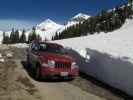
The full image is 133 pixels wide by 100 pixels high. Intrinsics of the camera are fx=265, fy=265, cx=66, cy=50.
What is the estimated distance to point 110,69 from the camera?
12.2 m

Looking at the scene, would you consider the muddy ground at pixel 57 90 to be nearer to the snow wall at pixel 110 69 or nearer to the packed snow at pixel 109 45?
the snow wall at pixel 110 69

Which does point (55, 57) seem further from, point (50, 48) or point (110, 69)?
point (110, 69)

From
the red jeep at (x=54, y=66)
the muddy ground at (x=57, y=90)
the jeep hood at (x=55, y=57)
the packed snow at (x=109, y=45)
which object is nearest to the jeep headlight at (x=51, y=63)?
the red jeep at (x=54, y=66)

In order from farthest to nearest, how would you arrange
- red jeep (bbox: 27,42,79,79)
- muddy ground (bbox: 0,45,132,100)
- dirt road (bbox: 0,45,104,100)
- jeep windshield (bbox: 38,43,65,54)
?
jeep windshield (bbox: 38,43,65,54), red jeep (bbox: 27,42,79,79), muddy ground (bbox: 0,45,132,100), dirt road (bbox: 0,45,104,100)

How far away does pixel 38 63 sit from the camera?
13586 millimetres

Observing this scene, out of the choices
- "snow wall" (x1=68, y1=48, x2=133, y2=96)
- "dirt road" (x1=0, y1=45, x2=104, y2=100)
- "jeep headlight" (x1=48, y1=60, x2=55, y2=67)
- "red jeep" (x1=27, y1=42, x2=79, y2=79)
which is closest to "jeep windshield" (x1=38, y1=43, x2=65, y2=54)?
"red jeep" (x1=27, y1=42, x2=79, y2=79)

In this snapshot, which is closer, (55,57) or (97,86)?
(97,86)

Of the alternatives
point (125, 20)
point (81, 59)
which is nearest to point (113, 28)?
point (125, 20)

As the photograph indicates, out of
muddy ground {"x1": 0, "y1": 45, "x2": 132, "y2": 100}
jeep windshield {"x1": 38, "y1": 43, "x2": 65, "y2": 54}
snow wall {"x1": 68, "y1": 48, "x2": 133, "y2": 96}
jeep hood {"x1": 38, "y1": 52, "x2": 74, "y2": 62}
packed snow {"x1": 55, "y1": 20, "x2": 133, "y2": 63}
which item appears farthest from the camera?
packed snow {"x1": 55, "y1": 20, "x2": 133, "y2": 63}

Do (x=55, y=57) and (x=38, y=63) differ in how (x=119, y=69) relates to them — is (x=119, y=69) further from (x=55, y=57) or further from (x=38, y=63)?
(x=38, y=63)

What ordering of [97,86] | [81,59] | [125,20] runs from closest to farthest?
[97,86], [81,59], [125,20]

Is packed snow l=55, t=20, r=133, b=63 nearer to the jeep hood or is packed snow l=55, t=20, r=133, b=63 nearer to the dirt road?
the jeep hood

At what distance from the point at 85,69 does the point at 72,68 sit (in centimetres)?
263

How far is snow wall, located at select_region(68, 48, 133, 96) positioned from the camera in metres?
10.6
